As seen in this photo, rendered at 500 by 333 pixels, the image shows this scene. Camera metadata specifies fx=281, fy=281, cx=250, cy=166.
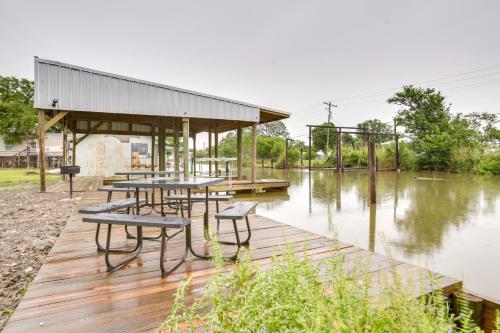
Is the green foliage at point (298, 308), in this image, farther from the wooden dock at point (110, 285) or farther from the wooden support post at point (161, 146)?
the wooden support post at point (161, 146)

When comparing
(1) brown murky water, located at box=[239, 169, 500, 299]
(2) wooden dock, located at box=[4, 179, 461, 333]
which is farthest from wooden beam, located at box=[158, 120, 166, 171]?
(2) wooden dock, located at box=[4, 179, 461, 333]

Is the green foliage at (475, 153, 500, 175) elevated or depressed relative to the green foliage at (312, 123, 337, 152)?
depressed

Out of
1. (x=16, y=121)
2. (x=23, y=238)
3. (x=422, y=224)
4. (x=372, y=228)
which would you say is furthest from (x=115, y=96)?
(x=16, y=121)

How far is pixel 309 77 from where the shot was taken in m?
25.9

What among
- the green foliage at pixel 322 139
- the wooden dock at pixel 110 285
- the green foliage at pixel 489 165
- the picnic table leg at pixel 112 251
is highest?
the green foliage at pixel 322 139

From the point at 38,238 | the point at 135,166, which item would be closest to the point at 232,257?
the point at 38,238

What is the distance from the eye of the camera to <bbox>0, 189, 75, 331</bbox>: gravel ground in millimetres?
2635

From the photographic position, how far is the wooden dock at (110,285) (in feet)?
5.77

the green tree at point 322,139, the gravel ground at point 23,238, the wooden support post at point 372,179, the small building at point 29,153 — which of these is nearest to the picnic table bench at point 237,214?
the gravel ground at point 23,238

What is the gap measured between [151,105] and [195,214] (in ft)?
19.1

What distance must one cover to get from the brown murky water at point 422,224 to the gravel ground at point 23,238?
2.96 metres

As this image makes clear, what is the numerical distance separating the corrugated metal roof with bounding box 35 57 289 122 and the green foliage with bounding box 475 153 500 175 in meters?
16.2

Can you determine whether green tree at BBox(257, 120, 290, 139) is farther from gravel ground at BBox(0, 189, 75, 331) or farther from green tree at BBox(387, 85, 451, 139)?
gravel ground at BBox(0, 189, 75, 331)

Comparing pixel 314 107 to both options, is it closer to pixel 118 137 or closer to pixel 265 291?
pixel 118 137
